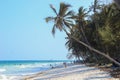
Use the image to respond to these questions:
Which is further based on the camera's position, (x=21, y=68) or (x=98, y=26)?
(x=21, y=68)

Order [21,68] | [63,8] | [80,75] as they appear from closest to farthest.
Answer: [80,75] → [63,8] → [21,68]

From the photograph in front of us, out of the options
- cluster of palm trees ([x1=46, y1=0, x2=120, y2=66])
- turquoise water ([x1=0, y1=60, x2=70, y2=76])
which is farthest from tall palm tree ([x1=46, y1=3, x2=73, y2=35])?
turquoise water ([x1=0, y1=60, x2=70, y2=76])

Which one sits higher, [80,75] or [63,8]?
[63,8]

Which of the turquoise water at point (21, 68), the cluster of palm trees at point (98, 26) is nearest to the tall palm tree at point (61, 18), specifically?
the cluster of palm trees at point (98, 26)

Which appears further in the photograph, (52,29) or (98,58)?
(98,58)

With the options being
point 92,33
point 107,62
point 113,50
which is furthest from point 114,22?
point 92,33

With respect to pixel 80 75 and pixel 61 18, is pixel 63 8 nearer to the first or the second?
pixel 61 18

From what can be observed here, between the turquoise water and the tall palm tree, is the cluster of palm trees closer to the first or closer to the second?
the tall palm tree

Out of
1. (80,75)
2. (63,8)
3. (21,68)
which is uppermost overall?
(63,8)

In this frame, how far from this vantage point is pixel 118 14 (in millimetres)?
23562

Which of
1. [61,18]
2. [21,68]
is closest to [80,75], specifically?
[61,18]

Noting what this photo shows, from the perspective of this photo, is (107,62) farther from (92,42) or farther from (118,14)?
(118,14)

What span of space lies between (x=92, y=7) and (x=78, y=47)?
40.6 ft

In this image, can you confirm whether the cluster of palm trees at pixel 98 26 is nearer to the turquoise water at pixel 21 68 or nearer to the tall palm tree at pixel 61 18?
the tall palm tree at pixel 61 18
